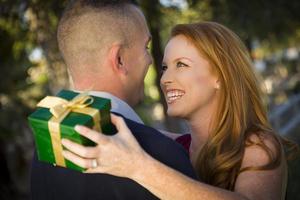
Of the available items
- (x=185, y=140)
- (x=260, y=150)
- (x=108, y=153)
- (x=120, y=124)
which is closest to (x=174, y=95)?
(x=185, y=140)

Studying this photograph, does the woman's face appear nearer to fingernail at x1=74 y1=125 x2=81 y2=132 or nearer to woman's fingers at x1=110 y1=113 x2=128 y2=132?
woman's fingers at x1=110 y1=113 x2=128 y2=132

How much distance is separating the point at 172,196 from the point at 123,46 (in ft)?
2.46

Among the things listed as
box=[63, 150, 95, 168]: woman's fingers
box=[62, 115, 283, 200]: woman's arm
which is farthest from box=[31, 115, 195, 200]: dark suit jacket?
box=[63, 150, 95, 168]: woman's fingers

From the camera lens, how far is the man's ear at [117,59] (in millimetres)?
2268

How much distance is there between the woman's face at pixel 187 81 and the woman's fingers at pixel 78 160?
1.40 meters

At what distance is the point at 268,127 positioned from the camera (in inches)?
114

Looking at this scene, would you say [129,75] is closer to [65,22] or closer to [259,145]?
[65,22]

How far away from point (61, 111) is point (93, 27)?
63cm

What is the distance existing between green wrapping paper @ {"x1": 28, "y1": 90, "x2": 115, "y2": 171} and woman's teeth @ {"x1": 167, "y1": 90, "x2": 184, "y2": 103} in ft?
4.05

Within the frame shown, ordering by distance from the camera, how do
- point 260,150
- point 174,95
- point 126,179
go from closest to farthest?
point 126,179 → point 260,150 → point 174,95

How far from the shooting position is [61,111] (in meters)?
1.90

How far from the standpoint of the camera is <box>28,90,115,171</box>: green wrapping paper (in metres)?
1.81

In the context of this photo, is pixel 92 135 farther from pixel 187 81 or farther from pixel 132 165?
pixel 187 81

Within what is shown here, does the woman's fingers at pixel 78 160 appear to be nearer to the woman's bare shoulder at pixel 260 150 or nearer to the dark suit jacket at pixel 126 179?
the dark suit jacket at pixel 126 179
